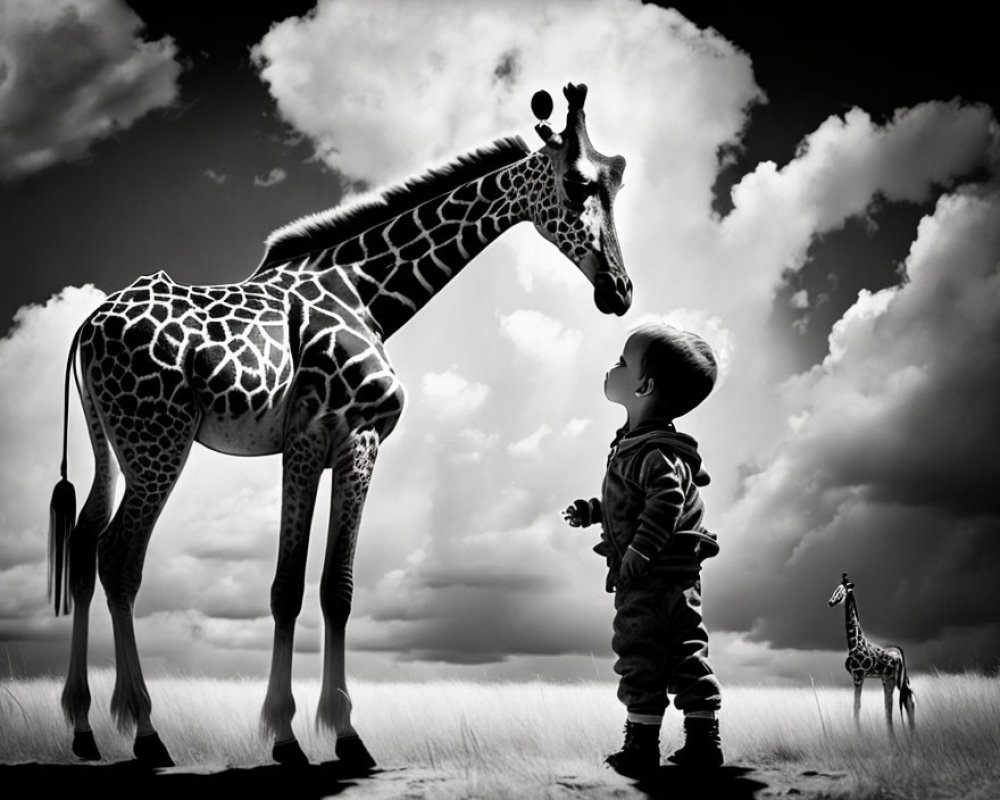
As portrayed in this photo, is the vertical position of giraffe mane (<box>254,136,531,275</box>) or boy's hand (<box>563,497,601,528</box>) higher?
giraffe mane (<box>254,136,531,275</box>)

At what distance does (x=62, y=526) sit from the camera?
4102 millimetres

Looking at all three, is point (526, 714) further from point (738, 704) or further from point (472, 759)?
point (738, 704)

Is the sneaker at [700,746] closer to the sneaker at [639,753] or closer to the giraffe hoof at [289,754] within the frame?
the sneaker at [639,753]

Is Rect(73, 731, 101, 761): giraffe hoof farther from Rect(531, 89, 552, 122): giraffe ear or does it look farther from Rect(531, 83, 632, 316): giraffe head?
Rect(531, 89, 552, 122): giraffe ear

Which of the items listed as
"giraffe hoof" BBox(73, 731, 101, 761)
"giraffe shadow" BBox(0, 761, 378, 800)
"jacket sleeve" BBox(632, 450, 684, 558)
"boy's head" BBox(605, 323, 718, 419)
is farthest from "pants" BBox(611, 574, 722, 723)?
"giraffe hoof" BBox(73, 731, 101, 761)

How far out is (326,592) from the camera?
3.88m

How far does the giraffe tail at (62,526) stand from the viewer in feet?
13.1

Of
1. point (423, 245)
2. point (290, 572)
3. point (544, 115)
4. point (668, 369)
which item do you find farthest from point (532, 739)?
point (544, 115)

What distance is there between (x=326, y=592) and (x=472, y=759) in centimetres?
84

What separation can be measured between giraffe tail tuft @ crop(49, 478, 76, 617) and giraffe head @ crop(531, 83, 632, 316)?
230 centimetres

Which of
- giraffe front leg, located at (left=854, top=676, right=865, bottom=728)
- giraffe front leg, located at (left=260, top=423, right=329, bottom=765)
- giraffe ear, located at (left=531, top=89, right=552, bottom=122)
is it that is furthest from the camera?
giraffe front leg, located at (left=854, top=676, right=865, bottom=728)

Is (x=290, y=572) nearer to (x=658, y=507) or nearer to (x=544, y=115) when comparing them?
(x=658, y=507)

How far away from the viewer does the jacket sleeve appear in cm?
331

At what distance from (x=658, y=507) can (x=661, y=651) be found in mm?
472
